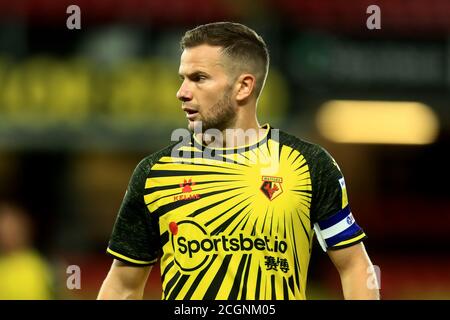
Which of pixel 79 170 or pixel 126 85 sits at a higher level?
pixel 126 85

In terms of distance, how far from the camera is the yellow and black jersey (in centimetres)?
470

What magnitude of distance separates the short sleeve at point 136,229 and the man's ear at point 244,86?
0.56 metres

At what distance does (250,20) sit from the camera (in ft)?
48.5

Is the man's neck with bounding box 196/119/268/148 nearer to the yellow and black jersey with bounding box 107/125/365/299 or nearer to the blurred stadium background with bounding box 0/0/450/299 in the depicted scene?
the yellow and black jersey with bounding box 107/125/365/299

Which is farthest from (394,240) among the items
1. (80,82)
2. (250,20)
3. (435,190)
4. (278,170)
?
(278,170)

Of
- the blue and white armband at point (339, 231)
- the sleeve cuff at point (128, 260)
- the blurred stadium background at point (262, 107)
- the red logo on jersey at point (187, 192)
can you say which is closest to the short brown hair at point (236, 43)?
the red logo on jersey at point (187, 192)

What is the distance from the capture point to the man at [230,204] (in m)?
4.70

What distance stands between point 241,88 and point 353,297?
1.13 metres

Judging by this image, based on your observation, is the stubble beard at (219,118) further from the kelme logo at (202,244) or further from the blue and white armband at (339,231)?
the blue and white armband at (339,231)

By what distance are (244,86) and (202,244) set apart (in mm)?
797

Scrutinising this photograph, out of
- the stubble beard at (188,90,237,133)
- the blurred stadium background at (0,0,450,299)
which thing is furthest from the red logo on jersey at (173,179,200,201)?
the blurred stadium background at (0,0,450,299)

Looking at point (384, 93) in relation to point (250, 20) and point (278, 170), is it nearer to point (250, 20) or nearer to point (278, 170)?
point (250, 20)

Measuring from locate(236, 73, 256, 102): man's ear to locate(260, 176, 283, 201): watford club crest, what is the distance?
415mm

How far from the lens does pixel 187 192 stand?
15.9ft
